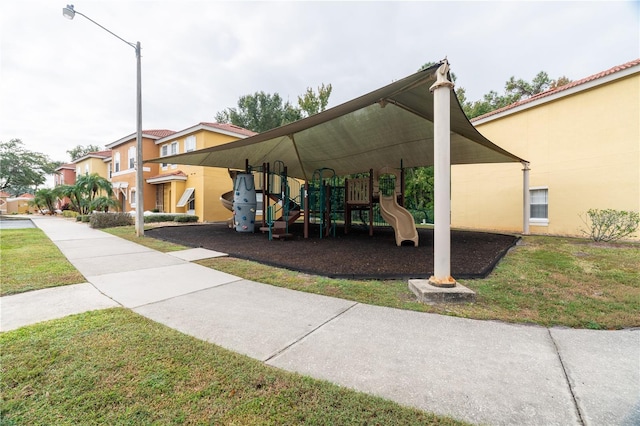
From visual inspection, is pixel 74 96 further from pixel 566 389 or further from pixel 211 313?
pixel 566 389

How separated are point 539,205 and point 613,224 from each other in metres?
2.81

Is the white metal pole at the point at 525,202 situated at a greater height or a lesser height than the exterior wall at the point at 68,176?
lesser

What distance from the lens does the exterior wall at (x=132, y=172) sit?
63.9ft

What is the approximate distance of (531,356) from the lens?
2.18m

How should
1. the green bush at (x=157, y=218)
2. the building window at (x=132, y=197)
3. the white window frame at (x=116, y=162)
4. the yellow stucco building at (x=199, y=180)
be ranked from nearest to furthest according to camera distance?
the green bush at (x=157, y=218), the yellow stucco building at (x=199, y=180), the building window at (x=132, y=197), the white window frame at (x=116, y=162)

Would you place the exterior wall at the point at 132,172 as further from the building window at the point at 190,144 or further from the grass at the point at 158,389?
the grass at the point at 158,389

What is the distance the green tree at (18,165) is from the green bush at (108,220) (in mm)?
28810

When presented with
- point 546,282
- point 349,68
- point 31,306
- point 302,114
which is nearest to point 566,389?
point 546,282

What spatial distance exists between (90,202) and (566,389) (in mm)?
23770

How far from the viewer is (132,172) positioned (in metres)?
20.8

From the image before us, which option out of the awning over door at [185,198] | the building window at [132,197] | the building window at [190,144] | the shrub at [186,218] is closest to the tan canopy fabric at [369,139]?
the shrub at [186,218]

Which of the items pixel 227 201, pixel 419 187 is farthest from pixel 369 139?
pixel 419 187

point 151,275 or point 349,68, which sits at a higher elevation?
point 349,68

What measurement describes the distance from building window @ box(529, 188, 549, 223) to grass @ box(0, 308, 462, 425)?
471 inches
